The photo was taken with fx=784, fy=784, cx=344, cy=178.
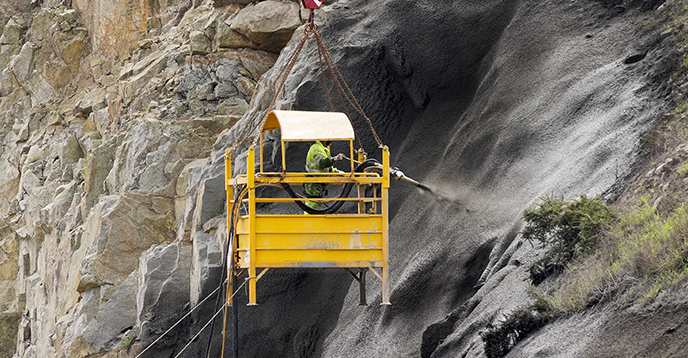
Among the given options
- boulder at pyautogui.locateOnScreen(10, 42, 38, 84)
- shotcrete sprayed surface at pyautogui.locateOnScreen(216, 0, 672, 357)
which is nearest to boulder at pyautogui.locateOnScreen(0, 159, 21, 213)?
boulder at pyautogui.locateOnScreen(10, 42, 38, 84)

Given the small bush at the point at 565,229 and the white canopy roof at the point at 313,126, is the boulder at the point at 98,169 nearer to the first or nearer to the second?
the white canopy roof at the point at 313,126

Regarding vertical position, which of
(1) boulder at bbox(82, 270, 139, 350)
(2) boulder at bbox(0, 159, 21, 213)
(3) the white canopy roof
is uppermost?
(3) the white canopy roof

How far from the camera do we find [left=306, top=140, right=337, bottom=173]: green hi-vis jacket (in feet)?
36.6

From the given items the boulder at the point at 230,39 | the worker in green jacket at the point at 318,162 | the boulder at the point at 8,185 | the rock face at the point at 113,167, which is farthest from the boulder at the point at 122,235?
the boulder at the point at 8,185

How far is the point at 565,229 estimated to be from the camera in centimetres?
916

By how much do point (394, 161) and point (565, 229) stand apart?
297 inches

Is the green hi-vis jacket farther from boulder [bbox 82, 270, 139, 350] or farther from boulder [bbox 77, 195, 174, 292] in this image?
boulder [bbox 77, 195, 174, 292]

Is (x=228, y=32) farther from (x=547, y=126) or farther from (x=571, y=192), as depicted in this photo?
(x=571, y=192)

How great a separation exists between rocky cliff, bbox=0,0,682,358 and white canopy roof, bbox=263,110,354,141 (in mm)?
2811

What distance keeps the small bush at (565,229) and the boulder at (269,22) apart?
15.2m

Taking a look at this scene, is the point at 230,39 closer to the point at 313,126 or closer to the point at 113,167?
the point at 113,167

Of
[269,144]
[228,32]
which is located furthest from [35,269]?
[269,144]

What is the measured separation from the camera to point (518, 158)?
43.0 ft

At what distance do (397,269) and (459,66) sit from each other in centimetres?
511
